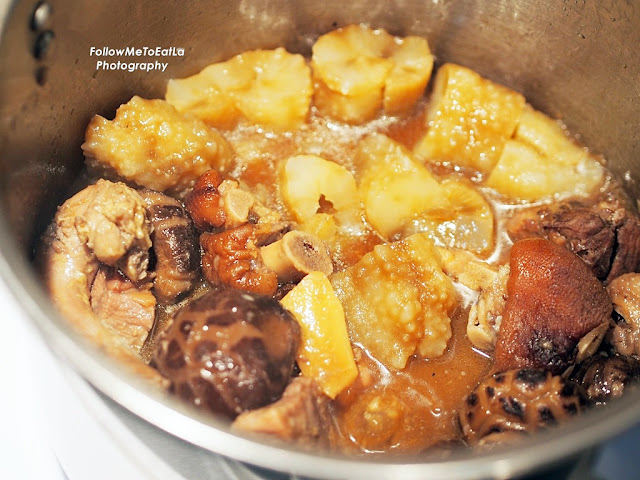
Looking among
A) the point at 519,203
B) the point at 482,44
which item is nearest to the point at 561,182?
the point at 519,203

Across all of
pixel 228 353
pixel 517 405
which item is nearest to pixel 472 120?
pixel 517 405

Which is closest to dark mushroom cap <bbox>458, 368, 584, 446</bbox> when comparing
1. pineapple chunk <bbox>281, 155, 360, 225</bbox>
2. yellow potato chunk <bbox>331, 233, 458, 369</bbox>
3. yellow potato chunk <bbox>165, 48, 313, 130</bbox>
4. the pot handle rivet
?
yellow potato chunk <bbox>331, 233, 458, 369</bbox>

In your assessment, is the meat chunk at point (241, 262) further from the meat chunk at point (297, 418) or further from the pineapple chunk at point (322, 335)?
the meat chunk at point (297, 418)

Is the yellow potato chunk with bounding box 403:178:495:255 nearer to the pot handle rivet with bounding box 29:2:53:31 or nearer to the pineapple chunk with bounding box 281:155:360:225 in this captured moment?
the pineapple chunk with bounding box 281:155:360:225

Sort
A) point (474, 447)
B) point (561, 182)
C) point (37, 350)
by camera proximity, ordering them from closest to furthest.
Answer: point (474, 447)
point (37, 350)
point (561, 182)

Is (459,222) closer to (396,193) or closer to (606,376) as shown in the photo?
(396,193)

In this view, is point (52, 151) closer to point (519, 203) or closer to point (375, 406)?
point (375, 406)
